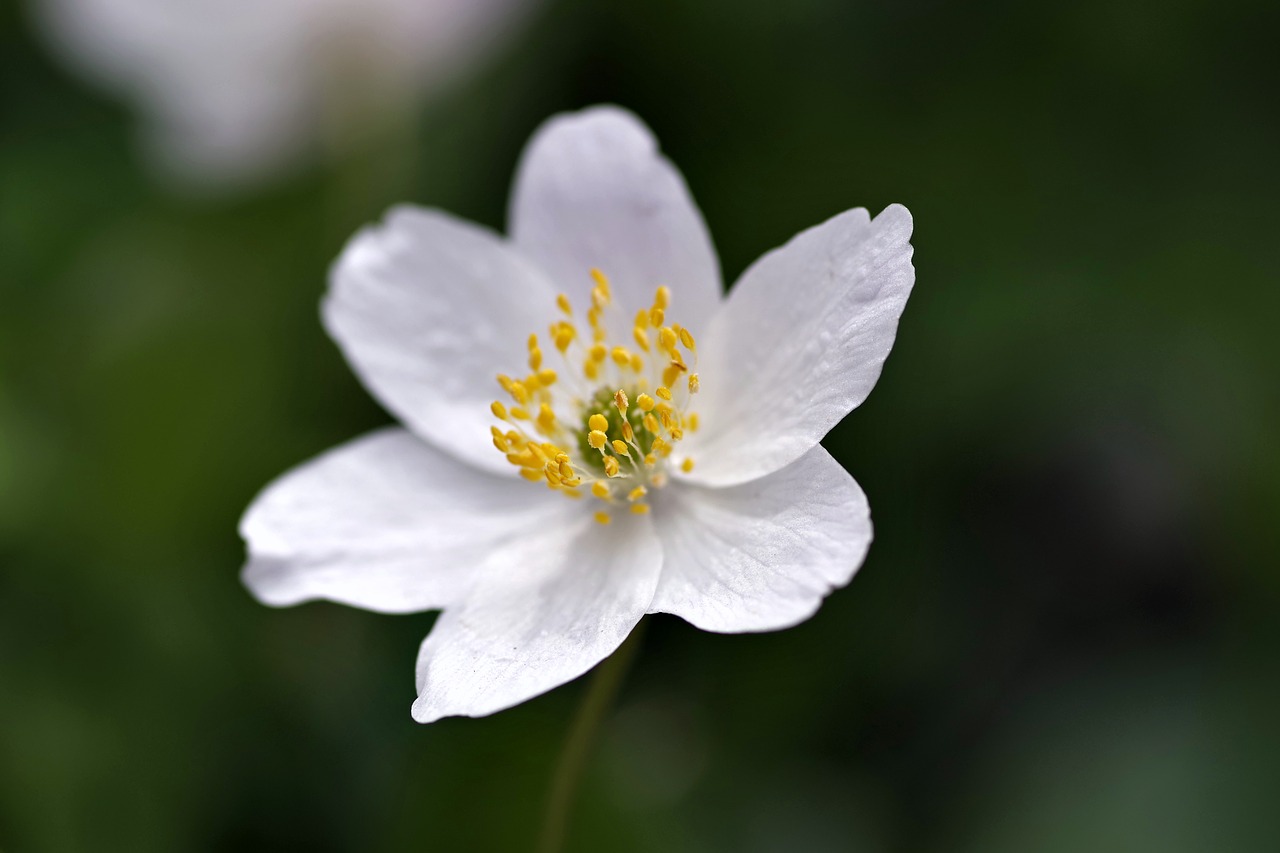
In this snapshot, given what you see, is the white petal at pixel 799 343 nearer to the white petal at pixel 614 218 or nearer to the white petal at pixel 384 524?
the white petal at pixel 614 218

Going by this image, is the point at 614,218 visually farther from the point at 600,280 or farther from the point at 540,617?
the point at 540,617

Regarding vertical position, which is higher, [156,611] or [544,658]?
[544,658]

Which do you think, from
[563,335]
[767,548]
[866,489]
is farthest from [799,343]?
[866,489]

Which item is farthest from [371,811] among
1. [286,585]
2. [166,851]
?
[286,585]

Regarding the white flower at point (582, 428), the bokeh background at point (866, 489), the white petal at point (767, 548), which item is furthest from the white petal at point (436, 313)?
the bokeh background at point (866, 489)

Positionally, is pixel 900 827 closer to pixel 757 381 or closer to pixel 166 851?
pixel 757 381

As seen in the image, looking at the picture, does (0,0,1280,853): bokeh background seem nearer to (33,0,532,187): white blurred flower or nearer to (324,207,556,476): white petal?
(33,0,532,187): white blurred flower
